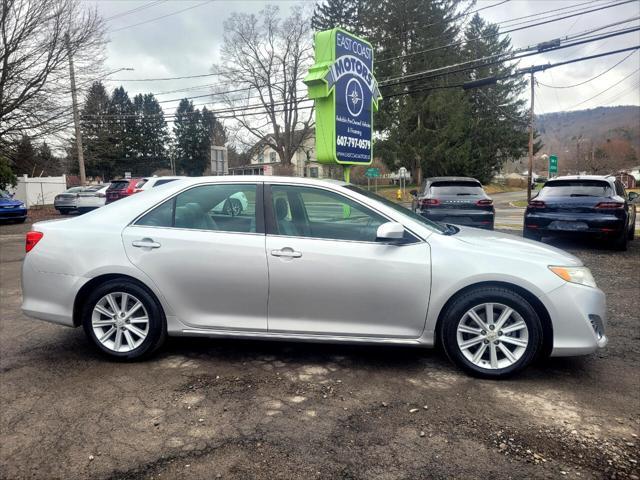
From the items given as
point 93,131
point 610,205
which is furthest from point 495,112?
point 610,205

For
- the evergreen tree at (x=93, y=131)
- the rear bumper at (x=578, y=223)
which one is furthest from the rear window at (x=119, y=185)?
the rear bumper at (x=578, y=223)

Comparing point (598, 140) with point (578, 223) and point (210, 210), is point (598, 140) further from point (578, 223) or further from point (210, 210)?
point (210, 210)

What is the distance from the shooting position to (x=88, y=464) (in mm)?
2479

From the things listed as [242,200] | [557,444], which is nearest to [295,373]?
[242,200]

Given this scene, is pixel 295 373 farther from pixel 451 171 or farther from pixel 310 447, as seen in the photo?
pixel 451 171

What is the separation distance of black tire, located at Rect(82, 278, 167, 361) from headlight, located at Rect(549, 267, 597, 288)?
305cm

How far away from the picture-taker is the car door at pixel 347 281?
11.4ft

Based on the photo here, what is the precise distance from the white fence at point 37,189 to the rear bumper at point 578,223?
29.3m

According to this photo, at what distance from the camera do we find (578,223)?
8945mm

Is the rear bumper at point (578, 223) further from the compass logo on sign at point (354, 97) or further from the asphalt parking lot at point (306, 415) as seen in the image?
the asphalt parking lot at point (306, 415)

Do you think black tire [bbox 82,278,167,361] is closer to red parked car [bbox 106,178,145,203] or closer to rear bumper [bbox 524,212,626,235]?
rear bumper [bbox 524,212,626,235]

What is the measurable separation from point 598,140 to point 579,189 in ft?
295

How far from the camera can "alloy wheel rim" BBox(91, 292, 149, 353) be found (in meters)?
3.79

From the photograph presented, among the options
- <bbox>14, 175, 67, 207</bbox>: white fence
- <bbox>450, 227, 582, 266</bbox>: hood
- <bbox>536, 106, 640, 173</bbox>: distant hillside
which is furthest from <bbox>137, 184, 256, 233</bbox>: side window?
<bbox>536, 106, 640, 173</bbox>: distant hillside
